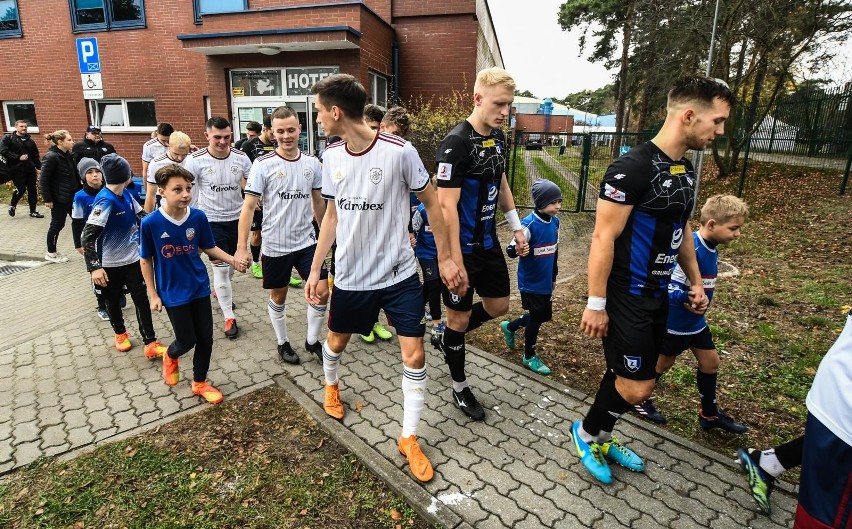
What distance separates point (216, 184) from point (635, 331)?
441 cm

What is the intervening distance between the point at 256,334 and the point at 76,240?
3.55 m

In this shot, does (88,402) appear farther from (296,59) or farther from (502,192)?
(296,59)

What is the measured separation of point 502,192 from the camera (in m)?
3.71

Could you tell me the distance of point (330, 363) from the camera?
3.43 meters

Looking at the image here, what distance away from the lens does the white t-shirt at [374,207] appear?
2.80 metres

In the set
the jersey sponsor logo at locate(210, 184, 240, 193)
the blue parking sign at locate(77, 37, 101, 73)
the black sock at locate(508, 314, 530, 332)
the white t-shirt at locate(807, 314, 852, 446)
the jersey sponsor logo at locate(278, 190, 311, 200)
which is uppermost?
the blue parking sign at locate(77, 37, 101, 73)

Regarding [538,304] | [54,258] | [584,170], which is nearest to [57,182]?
[54,258]

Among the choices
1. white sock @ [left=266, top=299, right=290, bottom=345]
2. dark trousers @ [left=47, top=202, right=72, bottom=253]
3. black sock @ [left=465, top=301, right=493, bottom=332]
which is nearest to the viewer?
black sock @ [left=465, top=301, right=493, bottom=332]

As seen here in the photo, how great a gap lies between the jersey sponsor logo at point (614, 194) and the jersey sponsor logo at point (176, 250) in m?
3.01

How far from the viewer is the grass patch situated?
2641 mm

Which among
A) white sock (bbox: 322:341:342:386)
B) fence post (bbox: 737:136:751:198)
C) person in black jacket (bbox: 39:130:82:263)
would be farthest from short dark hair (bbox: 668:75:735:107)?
fence post (bbox: 737:136:751:198)

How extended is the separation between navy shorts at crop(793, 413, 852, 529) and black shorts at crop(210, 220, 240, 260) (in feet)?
16.4

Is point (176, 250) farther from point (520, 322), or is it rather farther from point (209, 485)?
point (520, 322)

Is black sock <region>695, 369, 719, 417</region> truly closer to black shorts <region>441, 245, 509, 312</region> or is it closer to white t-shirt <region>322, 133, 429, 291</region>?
black shorts <region>441, 245, 509, 312</region>
